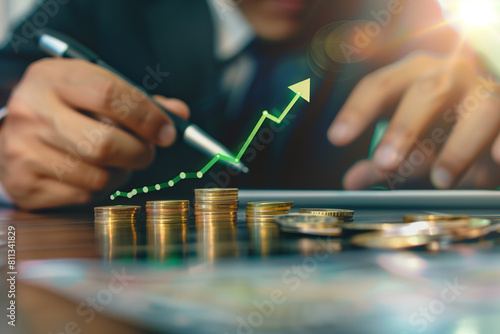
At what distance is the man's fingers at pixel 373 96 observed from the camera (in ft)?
4.51

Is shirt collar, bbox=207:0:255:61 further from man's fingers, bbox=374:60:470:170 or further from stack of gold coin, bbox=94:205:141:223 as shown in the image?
stack of gold coin, bbox=94:205:141:223

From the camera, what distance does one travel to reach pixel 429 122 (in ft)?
4.36

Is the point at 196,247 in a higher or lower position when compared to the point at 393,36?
lower

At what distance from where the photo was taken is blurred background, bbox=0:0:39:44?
1481 mm

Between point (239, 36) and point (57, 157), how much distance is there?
0.71m

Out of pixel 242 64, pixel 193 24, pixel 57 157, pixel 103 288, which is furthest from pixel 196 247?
pixel 193 24

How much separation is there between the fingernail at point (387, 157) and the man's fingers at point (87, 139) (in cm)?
74

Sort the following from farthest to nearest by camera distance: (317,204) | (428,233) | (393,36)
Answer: (393,36) < (317,204) < (428,233)

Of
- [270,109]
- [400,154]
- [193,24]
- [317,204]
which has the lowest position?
[317,204]

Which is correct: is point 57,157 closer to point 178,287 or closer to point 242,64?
point 242,64

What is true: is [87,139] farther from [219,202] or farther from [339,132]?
[339,132]

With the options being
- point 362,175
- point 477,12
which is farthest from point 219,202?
point 477,12

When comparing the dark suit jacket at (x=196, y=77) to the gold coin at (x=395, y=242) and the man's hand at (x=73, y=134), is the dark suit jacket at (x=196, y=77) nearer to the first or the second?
the man's hand at (x=73, y=134)

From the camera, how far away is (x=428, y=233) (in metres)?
0.52
